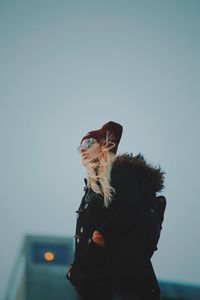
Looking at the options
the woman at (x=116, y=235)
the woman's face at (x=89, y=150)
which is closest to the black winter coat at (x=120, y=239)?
the woman at (x=116, y=235)

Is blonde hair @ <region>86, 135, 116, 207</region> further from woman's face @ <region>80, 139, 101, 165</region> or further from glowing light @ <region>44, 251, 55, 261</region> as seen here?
glowing light @ <region>44, 251, 55, 261</region>

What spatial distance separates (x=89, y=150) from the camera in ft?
6.06

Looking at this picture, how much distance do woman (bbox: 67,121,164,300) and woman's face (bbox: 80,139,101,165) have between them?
15 cm

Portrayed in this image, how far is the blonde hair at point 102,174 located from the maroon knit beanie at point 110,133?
0.11 meters

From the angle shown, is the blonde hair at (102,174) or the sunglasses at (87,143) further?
the sunglasses at (87,143)

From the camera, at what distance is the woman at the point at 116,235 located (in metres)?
1.37

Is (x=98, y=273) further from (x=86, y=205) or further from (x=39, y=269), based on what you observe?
(x=39, y=269)

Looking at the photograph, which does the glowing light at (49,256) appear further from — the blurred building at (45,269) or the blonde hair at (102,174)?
the blonde hair at (102,174)

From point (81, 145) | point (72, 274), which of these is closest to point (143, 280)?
point (72, 274)

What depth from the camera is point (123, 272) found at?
4.48ft

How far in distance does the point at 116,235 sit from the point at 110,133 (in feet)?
2.47

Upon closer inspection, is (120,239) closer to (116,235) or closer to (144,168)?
(116,235)

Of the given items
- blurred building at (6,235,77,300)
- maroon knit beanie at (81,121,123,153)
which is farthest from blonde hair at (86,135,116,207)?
blurred building at (6,235,77,300)

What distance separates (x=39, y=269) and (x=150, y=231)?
173cm
